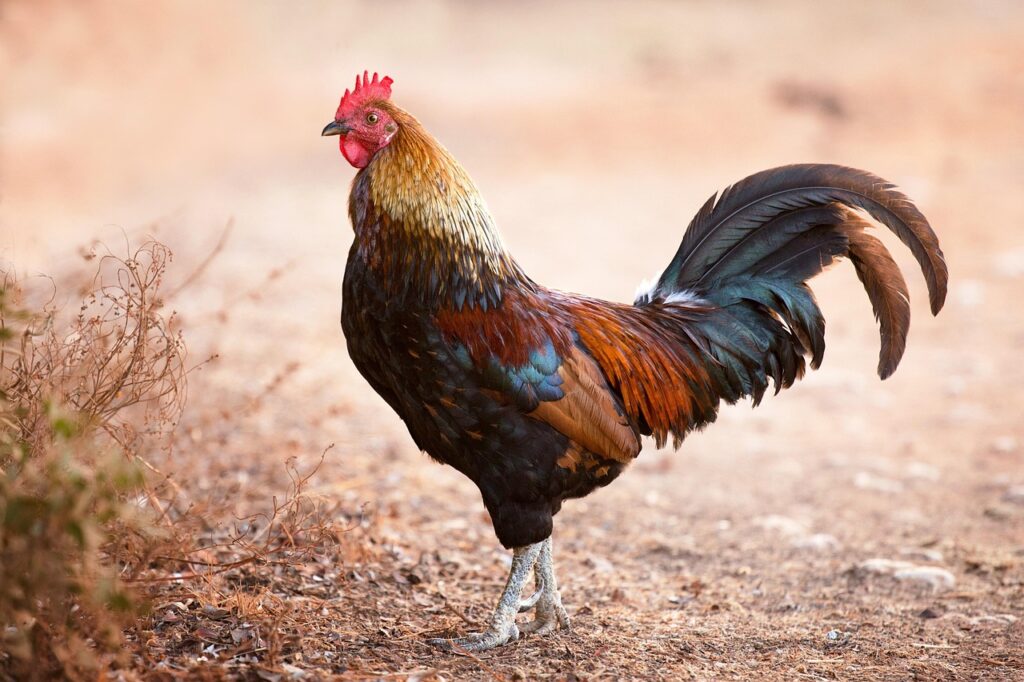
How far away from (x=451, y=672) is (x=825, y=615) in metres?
2.09

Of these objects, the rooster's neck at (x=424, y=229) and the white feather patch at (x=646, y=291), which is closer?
the rooster's neck at (x=424, y=229)

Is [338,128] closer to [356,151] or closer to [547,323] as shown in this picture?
[356,151]

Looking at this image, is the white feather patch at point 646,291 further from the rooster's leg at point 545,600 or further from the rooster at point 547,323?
the rooster's leg at point 545,600

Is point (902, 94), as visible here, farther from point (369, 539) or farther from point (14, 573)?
point (14, 573)

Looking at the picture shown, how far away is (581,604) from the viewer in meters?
4.84

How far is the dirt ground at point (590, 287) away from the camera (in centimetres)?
432

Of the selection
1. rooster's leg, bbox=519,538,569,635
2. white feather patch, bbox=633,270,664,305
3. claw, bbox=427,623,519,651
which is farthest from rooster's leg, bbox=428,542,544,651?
white feather patch, bbox=633,270,664,305

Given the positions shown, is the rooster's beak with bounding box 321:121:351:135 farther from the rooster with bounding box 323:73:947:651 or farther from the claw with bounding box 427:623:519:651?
the claw with bounding box 427:623:519:651

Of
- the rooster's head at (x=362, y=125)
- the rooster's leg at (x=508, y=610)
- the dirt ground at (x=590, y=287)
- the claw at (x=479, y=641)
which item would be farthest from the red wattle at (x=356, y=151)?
the claw at (x=479, y=641)

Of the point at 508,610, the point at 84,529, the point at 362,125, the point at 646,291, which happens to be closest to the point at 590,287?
the point at 646,291

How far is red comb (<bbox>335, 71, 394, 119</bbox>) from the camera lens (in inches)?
163

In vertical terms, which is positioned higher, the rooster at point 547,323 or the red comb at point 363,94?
the red comb at point 363,94

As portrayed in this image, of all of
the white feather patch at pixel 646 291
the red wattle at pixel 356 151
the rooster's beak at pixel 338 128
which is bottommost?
the white feather patch at pixel 646 291

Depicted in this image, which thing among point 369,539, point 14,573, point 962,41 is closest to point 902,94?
point 962,41
